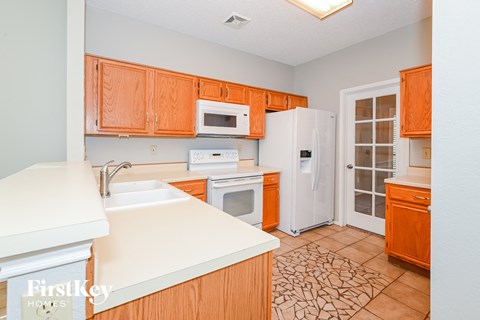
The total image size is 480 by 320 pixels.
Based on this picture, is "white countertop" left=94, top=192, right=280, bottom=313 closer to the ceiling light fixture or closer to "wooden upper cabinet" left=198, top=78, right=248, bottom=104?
the ceiling light fixture

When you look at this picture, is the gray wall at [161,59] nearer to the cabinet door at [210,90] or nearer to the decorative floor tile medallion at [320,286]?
the cabinet door at [210,90]

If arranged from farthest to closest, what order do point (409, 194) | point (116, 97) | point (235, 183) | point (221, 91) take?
point (221, 91) < point (235, 183) < point (116, 97) < point (409, 194)

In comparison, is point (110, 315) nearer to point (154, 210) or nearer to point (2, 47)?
point (154, 210)

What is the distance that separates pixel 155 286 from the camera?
2.02 feet

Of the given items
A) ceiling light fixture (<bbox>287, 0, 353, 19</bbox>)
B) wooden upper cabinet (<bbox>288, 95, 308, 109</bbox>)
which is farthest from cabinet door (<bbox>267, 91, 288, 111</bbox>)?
ceiling light fixture (<bbox>287, 0, 353, 19</bbox>)

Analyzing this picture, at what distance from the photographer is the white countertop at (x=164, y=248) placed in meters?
0.61

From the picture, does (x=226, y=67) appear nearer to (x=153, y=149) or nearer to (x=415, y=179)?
(x=153, y=149)

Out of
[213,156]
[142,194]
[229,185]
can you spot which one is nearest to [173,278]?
[142,194]

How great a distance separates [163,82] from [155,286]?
2393 mm

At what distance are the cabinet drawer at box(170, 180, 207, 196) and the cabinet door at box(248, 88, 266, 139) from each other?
1.09 m

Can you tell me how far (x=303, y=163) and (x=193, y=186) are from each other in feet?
5.28

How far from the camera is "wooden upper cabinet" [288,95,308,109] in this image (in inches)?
145

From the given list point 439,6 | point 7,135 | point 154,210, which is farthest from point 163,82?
point 439,6

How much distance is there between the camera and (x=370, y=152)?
10.6 ft
